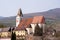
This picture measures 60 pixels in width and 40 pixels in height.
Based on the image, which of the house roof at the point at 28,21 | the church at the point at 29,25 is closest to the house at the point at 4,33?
the church at the point at 29,25

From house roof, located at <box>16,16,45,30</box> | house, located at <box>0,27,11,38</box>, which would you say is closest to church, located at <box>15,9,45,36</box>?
house roof, located at <box>16,16,45,30</box>

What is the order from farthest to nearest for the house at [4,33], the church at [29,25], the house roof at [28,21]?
the house at [4,33]
the house roof at [28,21]
the church at [29,25]

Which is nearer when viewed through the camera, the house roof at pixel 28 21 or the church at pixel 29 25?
the church at pixel 29 25

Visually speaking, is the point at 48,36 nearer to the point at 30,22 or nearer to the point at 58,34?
the point at 58,34

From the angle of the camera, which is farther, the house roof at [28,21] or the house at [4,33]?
the house at [4,33]

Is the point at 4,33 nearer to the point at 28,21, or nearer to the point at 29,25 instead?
the point at 28,21

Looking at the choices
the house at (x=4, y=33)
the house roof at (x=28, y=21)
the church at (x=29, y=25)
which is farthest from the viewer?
the house at (x=4, y=33)

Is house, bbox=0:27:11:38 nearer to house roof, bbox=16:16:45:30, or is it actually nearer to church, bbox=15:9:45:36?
church, bbox=15:9:45:36

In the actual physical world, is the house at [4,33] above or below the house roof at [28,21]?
below

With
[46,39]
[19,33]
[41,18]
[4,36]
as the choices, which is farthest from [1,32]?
[46,39]

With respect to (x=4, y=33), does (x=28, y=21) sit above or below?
above

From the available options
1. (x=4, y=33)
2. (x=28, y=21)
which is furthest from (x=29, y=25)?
(x=4, y=33)

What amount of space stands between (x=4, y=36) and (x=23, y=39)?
840 cm

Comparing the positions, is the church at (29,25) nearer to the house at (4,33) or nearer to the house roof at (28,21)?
the house roof at (28,21)
